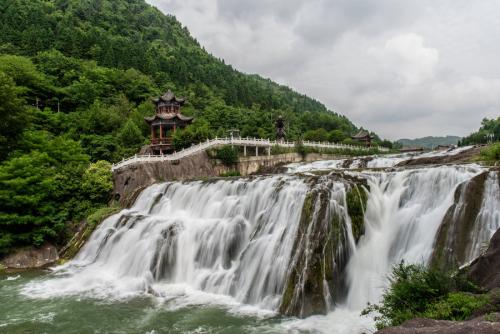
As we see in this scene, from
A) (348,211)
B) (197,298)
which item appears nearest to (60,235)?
(197,298)

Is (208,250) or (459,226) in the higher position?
(459,226)

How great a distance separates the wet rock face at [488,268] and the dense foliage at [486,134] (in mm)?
71102

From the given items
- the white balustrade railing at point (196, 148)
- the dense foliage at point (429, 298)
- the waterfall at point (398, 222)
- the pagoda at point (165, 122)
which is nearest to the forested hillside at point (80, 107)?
the white balustrade railing at point (196, 148)

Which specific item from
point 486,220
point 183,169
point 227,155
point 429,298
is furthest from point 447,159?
point 183,169

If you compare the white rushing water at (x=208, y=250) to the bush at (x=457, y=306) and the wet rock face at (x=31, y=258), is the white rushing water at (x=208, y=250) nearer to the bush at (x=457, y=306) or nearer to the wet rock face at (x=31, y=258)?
the wet rock face at (x=31, y=258)

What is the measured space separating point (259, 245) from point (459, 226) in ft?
24.5

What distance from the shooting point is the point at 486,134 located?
76500mm

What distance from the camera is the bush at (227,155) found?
129 ft

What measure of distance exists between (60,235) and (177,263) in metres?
11.8

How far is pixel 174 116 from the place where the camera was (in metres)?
44.5

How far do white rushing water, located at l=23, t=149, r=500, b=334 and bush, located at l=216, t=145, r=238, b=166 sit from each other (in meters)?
17.1

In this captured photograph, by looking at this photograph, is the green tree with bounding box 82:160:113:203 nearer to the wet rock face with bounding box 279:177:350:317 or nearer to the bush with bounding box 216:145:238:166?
the bush with bounding box 216:145:238:166

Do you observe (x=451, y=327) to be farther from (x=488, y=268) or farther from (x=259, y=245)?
(x=259, y=245)

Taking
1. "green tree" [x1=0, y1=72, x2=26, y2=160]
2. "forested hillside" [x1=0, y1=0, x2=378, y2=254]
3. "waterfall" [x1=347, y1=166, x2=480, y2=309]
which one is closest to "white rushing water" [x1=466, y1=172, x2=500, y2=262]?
"waterfall" [x1=347, y1=166, x2=480, y2=309]
